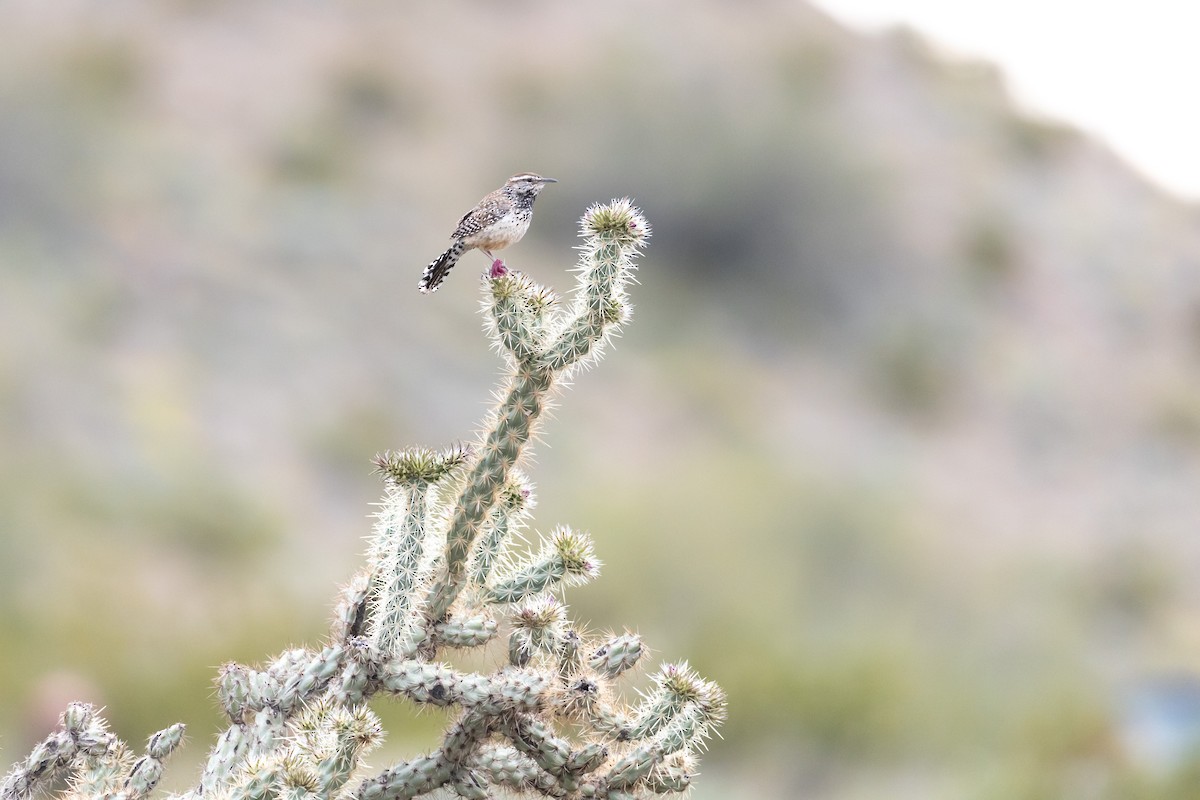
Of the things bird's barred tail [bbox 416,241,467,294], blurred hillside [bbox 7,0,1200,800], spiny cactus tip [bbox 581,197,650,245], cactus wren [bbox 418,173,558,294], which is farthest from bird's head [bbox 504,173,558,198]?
blurred hillside [bbox 7,0,1200,800]

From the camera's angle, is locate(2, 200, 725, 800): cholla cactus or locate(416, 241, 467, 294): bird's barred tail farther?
locate(416, 241, 467, 294): bird's barred tail

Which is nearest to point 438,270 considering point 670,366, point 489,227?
point 489,227

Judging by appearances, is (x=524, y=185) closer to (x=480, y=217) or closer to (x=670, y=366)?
(x=480, y=217)

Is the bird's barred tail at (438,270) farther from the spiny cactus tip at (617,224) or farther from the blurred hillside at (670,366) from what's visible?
the blurred hillside at (670,366)

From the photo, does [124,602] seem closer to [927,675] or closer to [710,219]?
[927,675]

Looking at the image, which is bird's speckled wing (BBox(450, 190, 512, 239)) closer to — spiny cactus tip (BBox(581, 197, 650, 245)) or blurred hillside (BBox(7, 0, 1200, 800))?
spiny cactus tip (BBox(581, 197, 650, 245))
